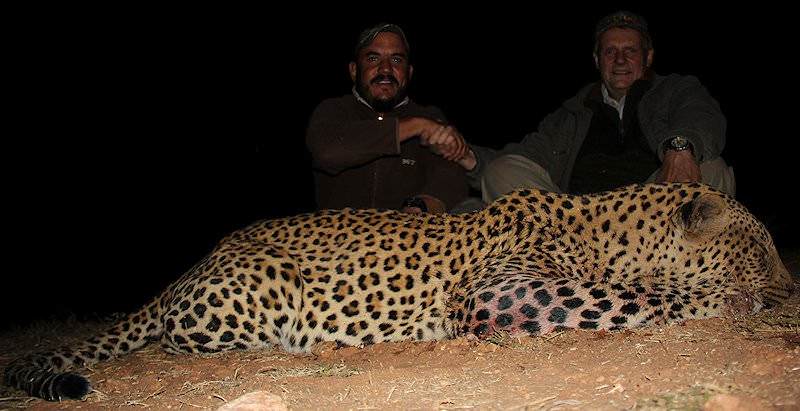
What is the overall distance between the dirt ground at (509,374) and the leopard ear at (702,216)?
1.87 feet

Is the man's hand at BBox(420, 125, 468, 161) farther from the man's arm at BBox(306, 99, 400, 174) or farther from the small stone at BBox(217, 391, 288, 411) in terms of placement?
the small stone at BBox(217, 391, 288, 411)

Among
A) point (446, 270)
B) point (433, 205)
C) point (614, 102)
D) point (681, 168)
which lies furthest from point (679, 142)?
point (433, 205)

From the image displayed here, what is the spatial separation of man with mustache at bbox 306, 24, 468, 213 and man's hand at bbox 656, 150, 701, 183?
201 centimetres

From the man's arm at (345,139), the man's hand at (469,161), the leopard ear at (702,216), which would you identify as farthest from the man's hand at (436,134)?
the leopard ear at (702,216)

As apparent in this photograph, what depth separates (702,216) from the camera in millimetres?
4195

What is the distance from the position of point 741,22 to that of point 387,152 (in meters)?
26.3

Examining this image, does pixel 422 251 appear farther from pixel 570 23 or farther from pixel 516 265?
pixel 570 23

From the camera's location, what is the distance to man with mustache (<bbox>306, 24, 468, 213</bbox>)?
643cm

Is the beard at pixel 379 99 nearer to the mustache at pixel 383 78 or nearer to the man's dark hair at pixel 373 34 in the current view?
the mustache at pixel 383 78

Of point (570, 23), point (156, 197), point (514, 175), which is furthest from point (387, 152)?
point (570, 23)

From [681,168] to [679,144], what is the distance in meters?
0.17

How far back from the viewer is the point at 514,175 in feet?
20.4

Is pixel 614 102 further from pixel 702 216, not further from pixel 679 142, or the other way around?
pixel 702 216

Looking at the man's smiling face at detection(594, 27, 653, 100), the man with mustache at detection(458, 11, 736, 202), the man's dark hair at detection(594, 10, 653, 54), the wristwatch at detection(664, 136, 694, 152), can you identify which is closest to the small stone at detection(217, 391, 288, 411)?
the wristwatch at detection(664, 136, 694, 152)
